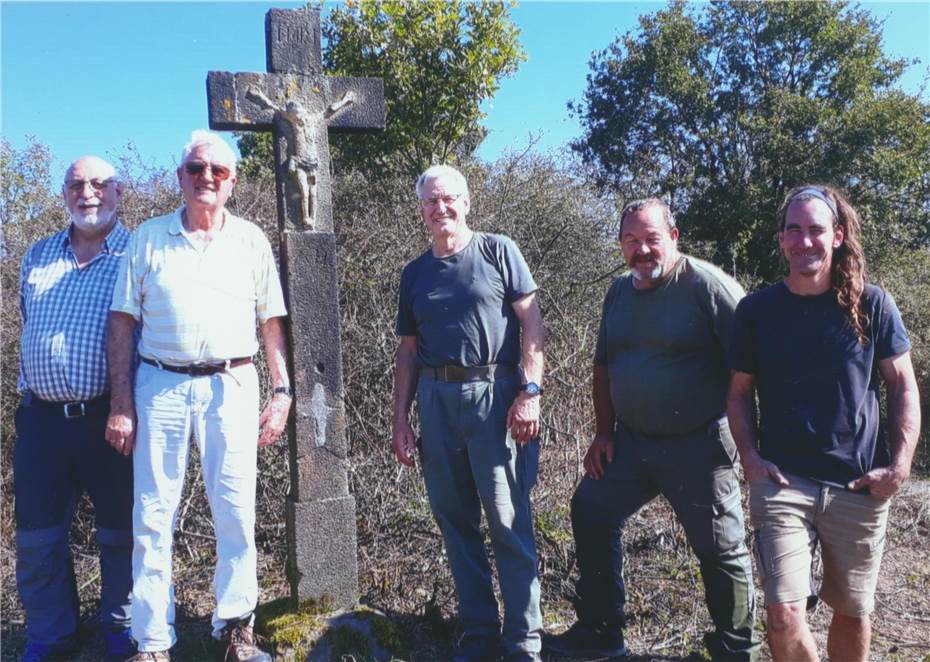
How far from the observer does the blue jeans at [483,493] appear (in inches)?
133

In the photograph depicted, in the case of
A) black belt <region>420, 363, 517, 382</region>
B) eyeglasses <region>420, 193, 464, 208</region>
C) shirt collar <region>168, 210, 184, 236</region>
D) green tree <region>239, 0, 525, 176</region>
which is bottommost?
black belt <region>420, 363, 517, 382</region>

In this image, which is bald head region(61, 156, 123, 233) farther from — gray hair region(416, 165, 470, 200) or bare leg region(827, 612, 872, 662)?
bare leg region(827, 612, 872, 662)

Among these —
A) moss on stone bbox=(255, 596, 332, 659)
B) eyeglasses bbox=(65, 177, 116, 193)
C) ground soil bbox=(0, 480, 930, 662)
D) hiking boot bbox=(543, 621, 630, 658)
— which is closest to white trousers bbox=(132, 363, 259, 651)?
moss on stone bbox=(255, 596, 332, 659)

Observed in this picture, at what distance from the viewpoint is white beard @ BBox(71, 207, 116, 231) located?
3523 millimetres

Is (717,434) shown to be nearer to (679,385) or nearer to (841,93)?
(679,385)

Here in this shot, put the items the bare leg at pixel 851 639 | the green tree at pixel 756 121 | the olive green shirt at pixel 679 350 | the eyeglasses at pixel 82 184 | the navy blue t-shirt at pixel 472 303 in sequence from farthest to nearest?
the green tree at pixel 756 121
the eyeglasses at pixel 82 184
the navy blue t-shirt at pixel 472 303
the olive green shirt at pixel 679 350
the bare leg at pixel 851 639

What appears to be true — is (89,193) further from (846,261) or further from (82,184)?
(846,261)

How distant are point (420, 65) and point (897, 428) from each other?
660 centimetres

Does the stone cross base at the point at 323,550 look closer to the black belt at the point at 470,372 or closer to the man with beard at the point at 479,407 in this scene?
the man with beard at the point at 479,407

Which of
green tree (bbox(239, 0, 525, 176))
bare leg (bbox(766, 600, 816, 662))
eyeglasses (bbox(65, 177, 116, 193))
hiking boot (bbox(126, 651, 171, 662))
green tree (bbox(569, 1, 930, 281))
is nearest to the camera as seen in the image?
bare leg (bbox(766, 600, 816, 662))

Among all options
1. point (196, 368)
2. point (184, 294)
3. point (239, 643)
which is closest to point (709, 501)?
point (239, 643)

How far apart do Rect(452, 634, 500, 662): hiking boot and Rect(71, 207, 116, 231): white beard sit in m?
2.46

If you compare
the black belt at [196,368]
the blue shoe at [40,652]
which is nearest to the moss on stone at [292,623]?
the blue shoe at [40,652]

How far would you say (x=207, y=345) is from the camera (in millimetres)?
3215
